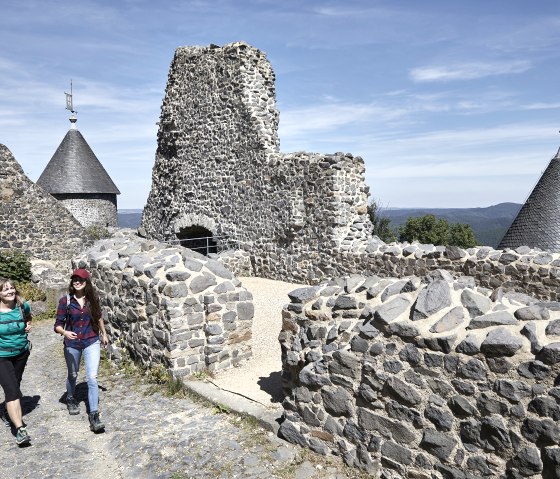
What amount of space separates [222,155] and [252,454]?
1119 centimetres

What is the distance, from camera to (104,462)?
15.0ft

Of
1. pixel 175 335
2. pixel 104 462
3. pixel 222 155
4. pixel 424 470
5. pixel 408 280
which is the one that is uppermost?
pixel 222 155

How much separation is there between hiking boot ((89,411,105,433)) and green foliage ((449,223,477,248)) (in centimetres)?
3097

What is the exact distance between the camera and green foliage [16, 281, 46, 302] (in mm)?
11031

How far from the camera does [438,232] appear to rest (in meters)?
34.1

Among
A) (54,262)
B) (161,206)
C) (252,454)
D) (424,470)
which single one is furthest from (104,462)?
(161,206)

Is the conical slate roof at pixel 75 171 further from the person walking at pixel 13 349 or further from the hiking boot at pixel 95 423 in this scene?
the hiking boot at pixel 95 423

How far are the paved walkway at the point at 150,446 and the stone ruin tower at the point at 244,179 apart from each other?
22.7ft

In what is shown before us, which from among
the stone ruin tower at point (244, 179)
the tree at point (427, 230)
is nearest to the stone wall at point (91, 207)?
the stone ruin tower at point (244, 179)

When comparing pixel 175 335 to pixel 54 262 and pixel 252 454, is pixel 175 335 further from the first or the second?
pixel 54 262

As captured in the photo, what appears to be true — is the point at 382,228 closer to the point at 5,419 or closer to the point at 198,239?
the point at 198,239

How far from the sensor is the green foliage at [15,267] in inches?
472

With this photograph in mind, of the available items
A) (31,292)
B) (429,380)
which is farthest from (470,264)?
(31,292)

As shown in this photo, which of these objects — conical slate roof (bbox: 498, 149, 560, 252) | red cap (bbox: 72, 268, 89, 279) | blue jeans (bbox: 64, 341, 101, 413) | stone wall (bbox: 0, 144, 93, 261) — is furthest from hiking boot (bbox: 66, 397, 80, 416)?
conical slate roof (bbox: 498, 149, 560, 252)
